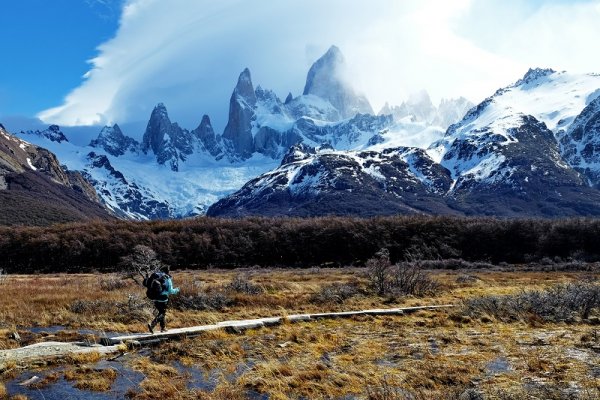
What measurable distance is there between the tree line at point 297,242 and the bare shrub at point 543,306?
220 feet

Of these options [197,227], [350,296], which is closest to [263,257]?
[197,227]

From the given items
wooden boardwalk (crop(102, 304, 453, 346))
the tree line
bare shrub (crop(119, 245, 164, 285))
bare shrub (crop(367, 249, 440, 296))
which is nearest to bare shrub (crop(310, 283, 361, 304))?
bare shrub (crop(367, 249, 440, 296))

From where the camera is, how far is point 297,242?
10400 cm

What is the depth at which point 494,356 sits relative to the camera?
16719mm

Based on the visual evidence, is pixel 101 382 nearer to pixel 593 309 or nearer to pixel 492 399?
pixel 492 399

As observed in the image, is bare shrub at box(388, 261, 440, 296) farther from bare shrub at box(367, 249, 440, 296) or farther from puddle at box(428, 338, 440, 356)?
puddle at box(428, 338, 440, 356)

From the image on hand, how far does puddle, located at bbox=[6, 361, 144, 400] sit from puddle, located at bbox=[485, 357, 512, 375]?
9.42 metres

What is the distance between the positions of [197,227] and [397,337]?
297 feet

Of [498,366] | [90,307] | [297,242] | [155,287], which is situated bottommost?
[90,307]

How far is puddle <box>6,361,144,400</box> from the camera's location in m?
13.4

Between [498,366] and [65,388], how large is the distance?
459 inches

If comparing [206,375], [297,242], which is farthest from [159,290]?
[297,242]

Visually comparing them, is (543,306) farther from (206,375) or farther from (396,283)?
(206,375)

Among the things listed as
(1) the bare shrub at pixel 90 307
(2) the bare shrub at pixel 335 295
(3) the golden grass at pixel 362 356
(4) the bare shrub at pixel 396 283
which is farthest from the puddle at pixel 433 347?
(1) the bare shrub at pixel 90 307
